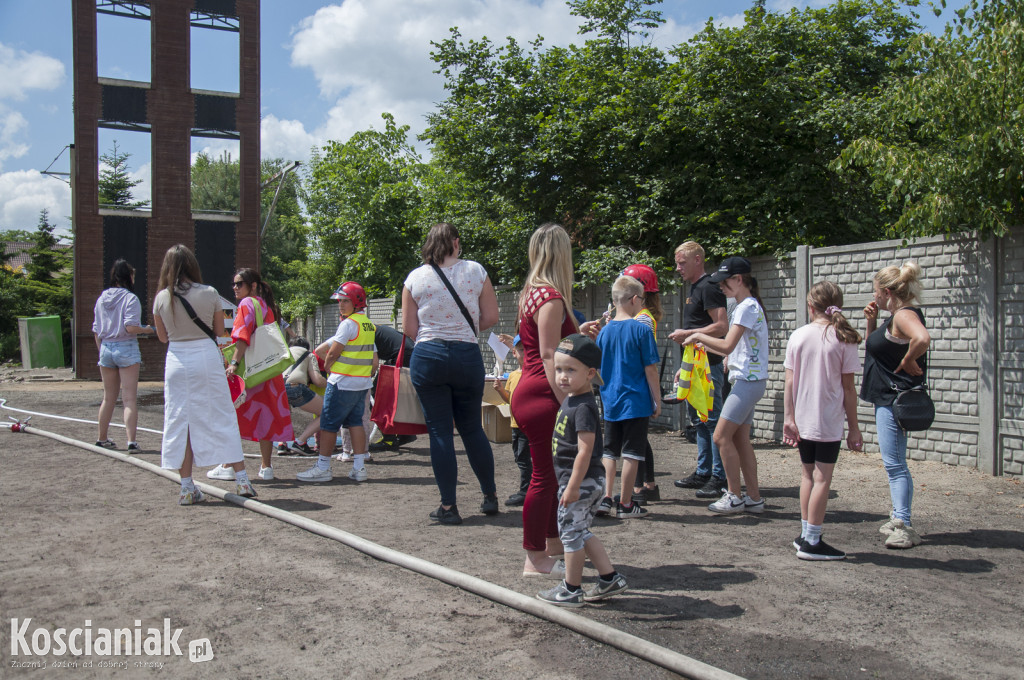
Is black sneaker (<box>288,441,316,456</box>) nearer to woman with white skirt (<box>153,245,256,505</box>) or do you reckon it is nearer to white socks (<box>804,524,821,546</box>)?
woman with white skirt (<box>153,245,256,505</box>)

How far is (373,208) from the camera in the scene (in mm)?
22047

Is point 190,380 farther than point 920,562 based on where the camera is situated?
Yes

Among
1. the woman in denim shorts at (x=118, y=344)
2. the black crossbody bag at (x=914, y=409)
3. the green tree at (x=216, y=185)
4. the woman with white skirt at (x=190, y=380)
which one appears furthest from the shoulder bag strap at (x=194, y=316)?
the green tree at (x=216, y=185)

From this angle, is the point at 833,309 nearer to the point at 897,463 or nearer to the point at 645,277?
the point at 897,463

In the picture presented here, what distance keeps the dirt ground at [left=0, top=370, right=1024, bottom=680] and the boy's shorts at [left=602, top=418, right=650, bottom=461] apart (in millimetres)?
479

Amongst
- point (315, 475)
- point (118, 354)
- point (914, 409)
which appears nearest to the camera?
point (914, 409)

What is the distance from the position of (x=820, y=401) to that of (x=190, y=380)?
14.8 feet

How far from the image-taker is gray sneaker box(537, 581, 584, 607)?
3.68 m

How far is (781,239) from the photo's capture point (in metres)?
10.8

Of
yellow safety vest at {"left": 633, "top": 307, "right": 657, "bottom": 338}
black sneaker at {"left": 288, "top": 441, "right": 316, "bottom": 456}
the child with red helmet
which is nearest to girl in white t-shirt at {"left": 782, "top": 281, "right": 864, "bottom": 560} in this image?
yellow safety vest at {"left": 633, "top": 307, "right": 657, "bottom": 338}

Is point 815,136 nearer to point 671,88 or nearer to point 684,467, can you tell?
point 671,88

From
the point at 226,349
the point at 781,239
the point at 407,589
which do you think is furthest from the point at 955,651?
the point at 781,239

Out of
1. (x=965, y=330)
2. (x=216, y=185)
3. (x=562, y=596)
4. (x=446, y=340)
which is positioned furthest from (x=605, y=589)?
(x=216, y=185)

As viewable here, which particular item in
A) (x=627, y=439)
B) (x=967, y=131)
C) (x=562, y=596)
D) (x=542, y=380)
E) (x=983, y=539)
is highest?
(x=967, y=131)
